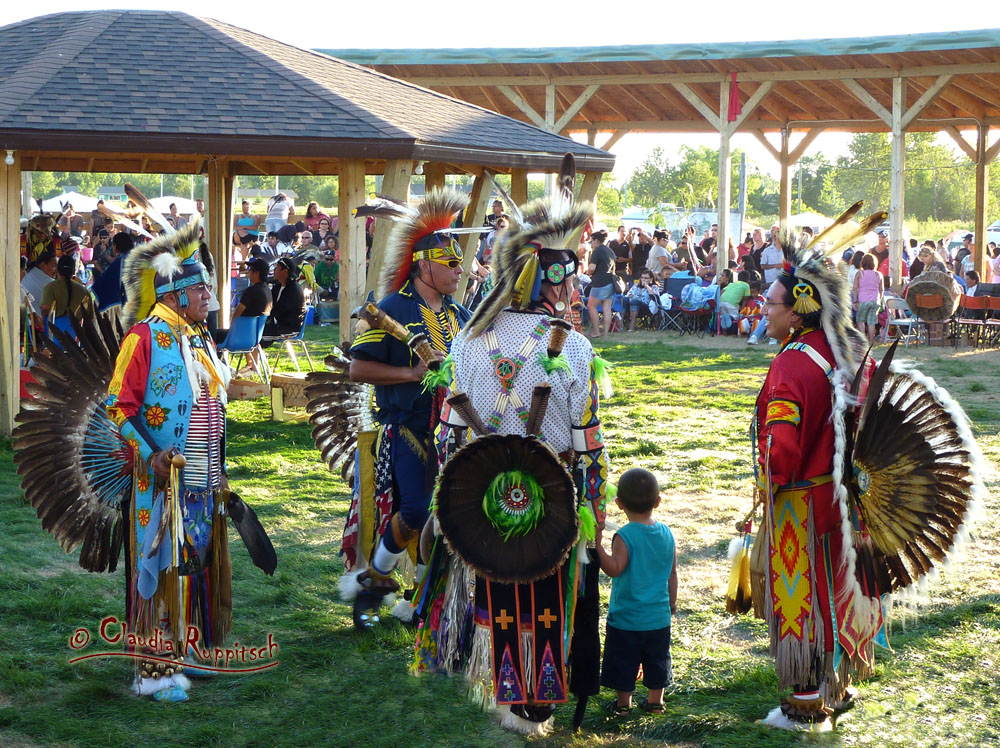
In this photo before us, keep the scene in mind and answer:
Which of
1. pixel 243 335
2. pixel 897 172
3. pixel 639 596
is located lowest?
pixel 639 596

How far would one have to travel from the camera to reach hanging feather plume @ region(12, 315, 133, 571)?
401 centimetres

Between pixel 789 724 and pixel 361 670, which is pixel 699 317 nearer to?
pixel 361 670

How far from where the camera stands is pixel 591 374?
3479mm

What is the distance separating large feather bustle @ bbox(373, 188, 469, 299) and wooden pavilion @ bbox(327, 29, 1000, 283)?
1125 centimetres

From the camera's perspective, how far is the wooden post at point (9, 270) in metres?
7.98

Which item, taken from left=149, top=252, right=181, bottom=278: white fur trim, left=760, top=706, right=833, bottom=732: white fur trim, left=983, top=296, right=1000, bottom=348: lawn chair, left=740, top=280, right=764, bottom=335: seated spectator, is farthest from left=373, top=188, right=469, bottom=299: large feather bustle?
left=983, top=296, right=1000, bottom=348: lawn chair

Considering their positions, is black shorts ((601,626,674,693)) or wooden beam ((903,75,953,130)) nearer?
black shorts ((601,626,674,693))

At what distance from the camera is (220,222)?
11.0 meters

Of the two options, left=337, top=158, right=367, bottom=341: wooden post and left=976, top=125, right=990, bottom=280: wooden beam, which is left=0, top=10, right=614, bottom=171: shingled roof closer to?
left=337, top=158, right=367, bottom=341: wooden post

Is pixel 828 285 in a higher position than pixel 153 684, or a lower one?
higher

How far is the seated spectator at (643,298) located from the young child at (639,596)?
1233 centimetres

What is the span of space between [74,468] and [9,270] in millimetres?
4573

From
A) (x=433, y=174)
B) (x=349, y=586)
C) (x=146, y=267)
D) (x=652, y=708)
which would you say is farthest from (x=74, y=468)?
(x=433, y=174)

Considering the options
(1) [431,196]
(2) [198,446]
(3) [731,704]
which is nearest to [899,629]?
(3) [731,704]
